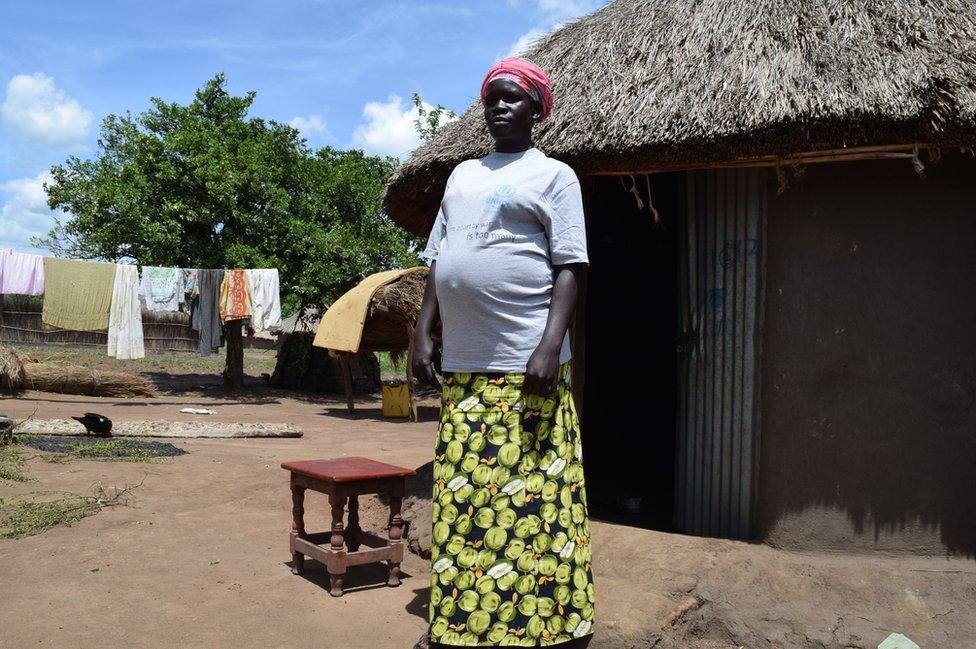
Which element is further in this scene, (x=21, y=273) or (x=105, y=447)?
(x=21, y=273)

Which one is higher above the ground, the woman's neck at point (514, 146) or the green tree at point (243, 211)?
the green tree at point (243, 211)

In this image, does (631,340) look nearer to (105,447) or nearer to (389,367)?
(105,447)

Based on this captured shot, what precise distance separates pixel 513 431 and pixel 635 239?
172 inches

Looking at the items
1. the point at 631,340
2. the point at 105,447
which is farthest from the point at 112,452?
the point at 631,340

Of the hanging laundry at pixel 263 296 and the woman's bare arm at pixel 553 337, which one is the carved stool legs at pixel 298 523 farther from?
the hanging laundry at pixel 263 296

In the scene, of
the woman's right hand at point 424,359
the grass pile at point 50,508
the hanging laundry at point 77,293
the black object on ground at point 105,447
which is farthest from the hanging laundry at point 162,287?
the woman's right hand at point 424,359

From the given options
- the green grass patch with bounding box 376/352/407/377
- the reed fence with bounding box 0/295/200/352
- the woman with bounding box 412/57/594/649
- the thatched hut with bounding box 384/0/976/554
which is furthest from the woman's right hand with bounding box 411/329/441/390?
the green grass patch with bounding box 376/352/407/377

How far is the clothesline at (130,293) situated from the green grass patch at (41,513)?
23.1 ft

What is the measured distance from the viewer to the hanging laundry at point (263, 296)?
12680 millimetres

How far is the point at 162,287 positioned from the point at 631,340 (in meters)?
8.50

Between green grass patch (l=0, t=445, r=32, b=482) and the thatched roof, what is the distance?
3.74 m

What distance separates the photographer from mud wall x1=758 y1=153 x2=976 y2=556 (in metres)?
3.82

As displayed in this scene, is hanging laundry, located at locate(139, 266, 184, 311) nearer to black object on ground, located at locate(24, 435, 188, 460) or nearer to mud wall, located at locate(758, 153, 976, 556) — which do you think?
black object on ground, located at locate(24, 435, 188, 460)

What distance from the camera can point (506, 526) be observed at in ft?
7.57
